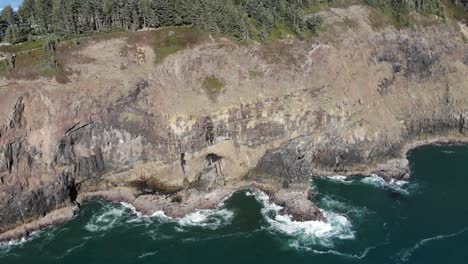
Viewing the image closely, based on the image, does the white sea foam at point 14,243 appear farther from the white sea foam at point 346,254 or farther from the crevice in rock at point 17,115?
the white sea foam at point 346,254

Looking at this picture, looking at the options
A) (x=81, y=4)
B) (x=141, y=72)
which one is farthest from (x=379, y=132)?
(x=81, y=4)

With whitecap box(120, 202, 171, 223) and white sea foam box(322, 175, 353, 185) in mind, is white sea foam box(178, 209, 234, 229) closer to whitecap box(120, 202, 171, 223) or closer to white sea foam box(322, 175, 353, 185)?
whitecap box(120, 202, 171, 223)

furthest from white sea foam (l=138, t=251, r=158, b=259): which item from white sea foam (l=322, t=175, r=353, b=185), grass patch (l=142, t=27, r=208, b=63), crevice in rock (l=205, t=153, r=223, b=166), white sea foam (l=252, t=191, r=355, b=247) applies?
white sea foam (l=322, t=175, r=353, b=185)

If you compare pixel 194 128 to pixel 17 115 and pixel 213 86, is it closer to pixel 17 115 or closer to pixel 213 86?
pixel 213 86

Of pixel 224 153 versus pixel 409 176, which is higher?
pixel 224 153

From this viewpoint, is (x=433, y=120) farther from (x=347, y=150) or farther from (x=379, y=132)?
(x=347, y=150)

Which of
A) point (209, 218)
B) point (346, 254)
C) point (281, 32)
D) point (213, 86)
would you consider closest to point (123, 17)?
point (213, 86)
